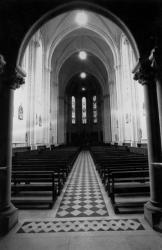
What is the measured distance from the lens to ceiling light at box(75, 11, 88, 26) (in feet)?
62.0

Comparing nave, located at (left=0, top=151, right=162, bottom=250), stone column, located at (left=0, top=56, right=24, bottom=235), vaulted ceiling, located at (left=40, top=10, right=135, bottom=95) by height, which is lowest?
nave, located at (left=0, top=151, right=162, bottom=250)

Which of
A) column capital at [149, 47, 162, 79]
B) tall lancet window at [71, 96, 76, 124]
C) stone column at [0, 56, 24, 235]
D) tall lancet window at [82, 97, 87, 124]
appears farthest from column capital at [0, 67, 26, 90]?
tall lancet window at [82, 97, 87, 124]

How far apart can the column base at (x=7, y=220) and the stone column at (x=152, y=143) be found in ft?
9.72

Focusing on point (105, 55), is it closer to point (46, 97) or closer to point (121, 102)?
point (121, 102)

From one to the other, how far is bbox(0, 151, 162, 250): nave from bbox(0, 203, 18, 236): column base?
120 millimetres

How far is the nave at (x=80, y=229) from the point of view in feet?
10.5

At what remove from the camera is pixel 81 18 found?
19.5m

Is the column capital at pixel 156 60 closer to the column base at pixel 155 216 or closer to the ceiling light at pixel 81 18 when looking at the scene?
the column base at pixel 155 216

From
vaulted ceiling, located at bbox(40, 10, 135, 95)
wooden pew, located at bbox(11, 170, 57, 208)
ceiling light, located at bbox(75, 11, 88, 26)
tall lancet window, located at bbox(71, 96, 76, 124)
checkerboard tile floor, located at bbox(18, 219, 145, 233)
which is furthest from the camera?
tall lancet window, located at bbox(71, 96, 76, 124)

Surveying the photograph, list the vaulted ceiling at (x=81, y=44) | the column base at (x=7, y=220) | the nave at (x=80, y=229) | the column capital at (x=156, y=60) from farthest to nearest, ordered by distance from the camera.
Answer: the vaulted ceiling at (x=81, y=44)
the column capital at (x=156, y=60)
the column base at (x=7, y=220)
the nave at (x=80, y=229)

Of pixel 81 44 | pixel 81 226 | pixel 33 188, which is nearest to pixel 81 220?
pixel 81 226

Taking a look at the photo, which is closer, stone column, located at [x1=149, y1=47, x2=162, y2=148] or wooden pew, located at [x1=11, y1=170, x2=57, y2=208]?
stone column, located at [x1=149, y1=47, x2=162, y2=148]

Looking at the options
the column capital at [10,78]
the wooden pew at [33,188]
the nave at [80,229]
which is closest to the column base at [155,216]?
the nave at [80,229]

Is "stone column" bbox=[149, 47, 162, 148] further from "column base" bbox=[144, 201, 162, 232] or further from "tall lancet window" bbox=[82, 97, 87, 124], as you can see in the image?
"tall lancet window" bbox=[82, 97, 87, 124]
